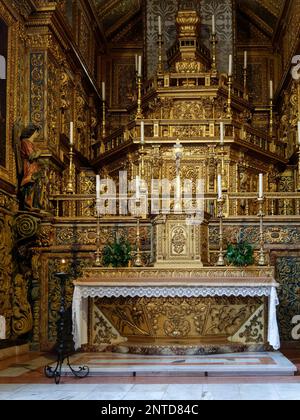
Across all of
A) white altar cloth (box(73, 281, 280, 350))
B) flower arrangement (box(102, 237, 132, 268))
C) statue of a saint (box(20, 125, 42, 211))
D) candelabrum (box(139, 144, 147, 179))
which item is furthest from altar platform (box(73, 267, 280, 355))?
candelabrum (box(139, 144, 147, 179))

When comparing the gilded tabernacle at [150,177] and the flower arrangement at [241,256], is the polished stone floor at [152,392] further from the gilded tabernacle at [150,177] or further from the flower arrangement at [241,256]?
the flower arrangement at [241,256]

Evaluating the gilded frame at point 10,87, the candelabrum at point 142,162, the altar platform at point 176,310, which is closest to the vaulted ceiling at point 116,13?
the candelabrum at point 142,162

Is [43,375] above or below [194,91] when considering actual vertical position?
below

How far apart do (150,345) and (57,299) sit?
8.85 ft

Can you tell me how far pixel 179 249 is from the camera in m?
11.1

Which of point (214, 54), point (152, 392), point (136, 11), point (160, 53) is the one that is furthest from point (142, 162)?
point (152, 392)

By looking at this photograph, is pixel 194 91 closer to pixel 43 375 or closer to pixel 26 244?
pixel 26 244

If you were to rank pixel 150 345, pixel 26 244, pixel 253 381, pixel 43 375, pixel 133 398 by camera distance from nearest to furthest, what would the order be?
1. pixel 133 398
2. pixel 253 381
3. pixel 43 375
4. pixel 150 345
5. pixel 26 244

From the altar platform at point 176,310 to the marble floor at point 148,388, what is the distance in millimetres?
1631

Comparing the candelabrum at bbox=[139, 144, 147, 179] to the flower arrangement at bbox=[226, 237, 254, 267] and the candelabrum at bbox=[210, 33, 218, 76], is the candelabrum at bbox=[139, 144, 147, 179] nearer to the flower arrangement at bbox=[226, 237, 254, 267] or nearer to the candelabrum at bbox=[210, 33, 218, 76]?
the candelabrum at bbox=[210, 33, 218, 76]

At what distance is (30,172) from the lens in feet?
41.6

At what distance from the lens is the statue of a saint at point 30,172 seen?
41.3 feet

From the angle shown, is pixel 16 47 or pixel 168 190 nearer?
pixel 16 47

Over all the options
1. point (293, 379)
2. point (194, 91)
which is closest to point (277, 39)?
point (194, 91)
